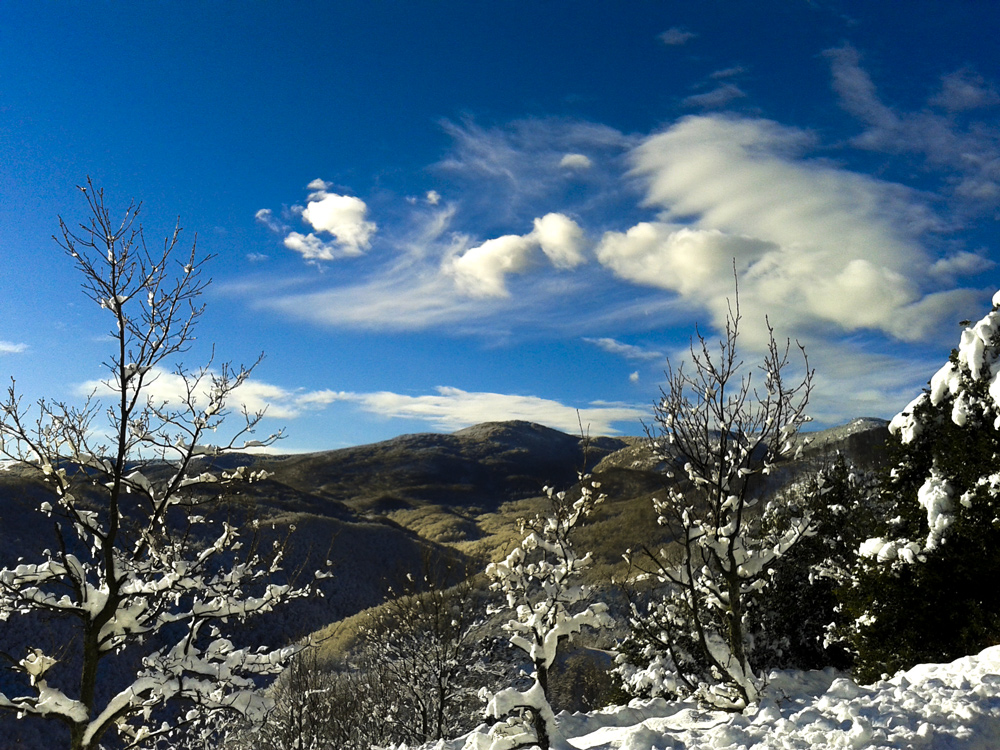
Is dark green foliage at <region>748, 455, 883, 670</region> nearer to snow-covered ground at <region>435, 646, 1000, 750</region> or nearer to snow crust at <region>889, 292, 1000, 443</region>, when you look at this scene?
snow crust at <region>889, 292, 1000, 443</region>

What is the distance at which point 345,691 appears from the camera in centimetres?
2516

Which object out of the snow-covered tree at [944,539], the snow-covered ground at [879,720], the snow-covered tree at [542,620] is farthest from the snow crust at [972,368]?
the snow-covered tree at [542,620]

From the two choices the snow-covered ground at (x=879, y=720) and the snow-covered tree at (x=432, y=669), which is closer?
the snow-covered ground at (x=879, y=720)

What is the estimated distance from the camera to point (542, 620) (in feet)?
32.5

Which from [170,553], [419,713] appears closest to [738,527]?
[170,553]

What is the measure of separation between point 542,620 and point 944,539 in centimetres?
651

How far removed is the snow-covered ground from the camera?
5641mm

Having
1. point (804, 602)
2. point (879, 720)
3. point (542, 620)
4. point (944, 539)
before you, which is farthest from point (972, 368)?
point (542, 620)

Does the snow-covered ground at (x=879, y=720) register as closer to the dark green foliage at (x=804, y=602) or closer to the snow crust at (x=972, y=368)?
the snow crust at (x=972, y=368)

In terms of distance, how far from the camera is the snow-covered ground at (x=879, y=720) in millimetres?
5641

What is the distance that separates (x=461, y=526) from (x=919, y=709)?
11040 cm

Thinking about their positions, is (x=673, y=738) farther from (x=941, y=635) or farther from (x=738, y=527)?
(x=941, y=635)

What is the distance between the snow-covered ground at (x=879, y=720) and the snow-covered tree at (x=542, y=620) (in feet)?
1.37

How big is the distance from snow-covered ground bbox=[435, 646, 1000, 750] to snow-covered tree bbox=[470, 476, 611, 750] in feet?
1.37
